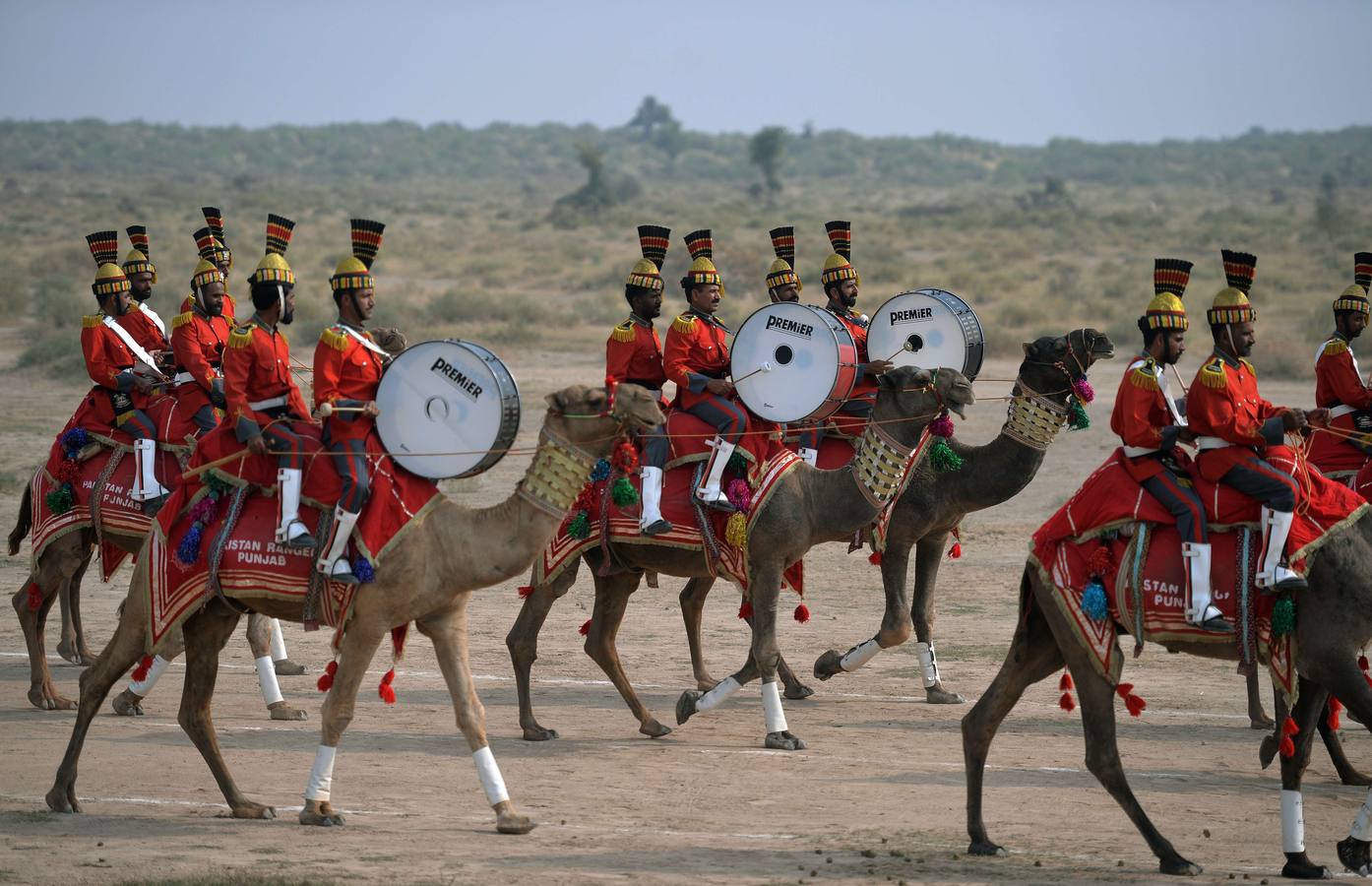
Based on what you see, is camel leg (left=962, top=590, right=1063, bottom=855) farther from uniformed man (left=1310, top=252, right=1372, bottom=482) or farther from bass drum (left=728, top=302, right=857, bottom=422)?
uniformed man (left=1310, top=252, right=1372, bottom=482)

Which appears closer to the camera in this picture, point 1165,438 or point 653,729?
point 1165,438

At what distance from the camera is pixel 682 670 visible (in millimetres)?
15875

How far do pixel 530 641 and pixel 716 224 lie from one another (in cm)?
5343

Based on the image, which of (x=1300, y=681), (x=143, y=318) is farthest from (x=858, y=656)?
(x=143, y=318)

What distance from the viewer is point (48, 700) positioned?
551 inches

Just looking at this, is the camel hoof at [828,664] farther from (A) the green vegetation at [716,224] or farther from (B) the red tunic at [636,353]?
(A) the green vegetation at [716,224]

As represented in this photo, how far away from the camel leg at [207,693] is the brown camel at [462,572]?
0.02 metres

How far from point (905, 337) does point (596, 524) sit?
3293mm

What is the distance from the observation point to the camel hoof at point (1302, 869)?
9891mm

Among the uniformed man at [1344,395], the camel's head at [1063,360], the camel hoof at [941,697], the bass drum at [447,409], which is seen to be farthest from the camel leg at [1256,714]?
the bass drum at [447,409]

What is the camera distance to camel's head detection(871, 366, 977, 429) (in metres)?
13.0

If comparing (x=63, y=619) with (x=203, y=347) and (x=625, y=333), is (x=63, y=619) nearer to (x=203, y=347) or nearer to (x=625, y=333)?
(x=203, y=347)

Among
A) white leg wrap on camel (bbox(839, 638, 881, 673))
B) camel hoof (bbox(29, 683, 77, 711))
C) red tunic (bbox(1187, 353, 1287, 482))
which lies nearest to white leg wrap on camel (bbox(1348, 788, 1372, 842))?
red tunic (bbox(1187, 353, 1287, 482))

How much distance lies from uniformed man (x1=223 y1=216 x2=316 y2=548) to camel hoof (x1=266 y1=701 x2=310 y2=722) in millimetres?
2996
